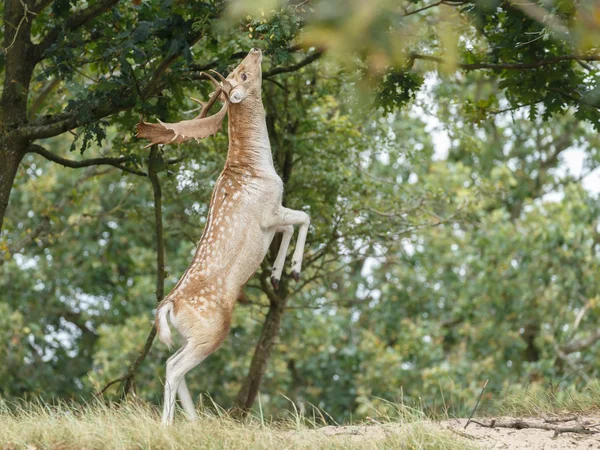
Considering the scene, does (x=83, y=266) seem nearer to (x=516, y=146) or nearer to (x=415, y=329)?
(x=415, y=329)

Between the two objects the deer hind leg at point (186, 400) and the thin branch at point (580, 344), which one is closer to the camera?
the deer hind leg at point (186, 400)

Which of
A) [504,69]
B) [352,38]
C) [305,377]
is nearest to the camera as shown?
[352,38]

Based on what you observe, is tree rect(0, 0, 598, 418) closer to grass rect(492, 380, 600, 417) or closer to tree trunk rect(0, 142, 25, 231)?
tree trunk rect(0, 142, 25, 231)

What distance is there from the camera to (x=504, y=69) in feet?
25.3

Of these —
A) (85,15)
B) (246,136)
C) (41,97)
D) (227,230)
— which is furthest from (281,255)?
(41,97)

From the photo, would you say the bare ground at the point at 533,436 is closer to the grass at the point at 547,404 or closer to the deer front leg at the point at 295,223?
the grass at the point at 547,404

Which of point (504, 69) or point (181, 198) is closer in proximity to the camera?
point (504, 69)

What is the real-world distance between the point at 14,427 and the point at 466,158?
56.9 ft

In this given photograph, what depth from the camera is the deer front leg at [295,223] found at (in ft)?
20.7

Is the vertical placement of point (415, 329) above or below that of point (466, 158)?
below

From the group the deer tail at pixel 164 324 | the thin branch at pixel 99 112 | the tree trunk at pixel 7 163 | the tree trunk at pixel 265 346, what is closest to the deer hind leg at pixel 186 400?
the deer tail at pixel 164 324

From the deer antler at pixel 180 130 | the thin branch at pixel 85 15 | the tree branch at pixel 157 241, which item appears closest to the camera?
the deer antler at pixel 180 130

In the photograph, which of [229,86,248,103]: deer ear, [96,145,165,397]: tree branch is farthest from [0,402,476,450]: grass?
[96,145,165,397]: tree branch

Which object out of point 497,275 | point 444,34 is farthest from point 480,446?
point 497,275
